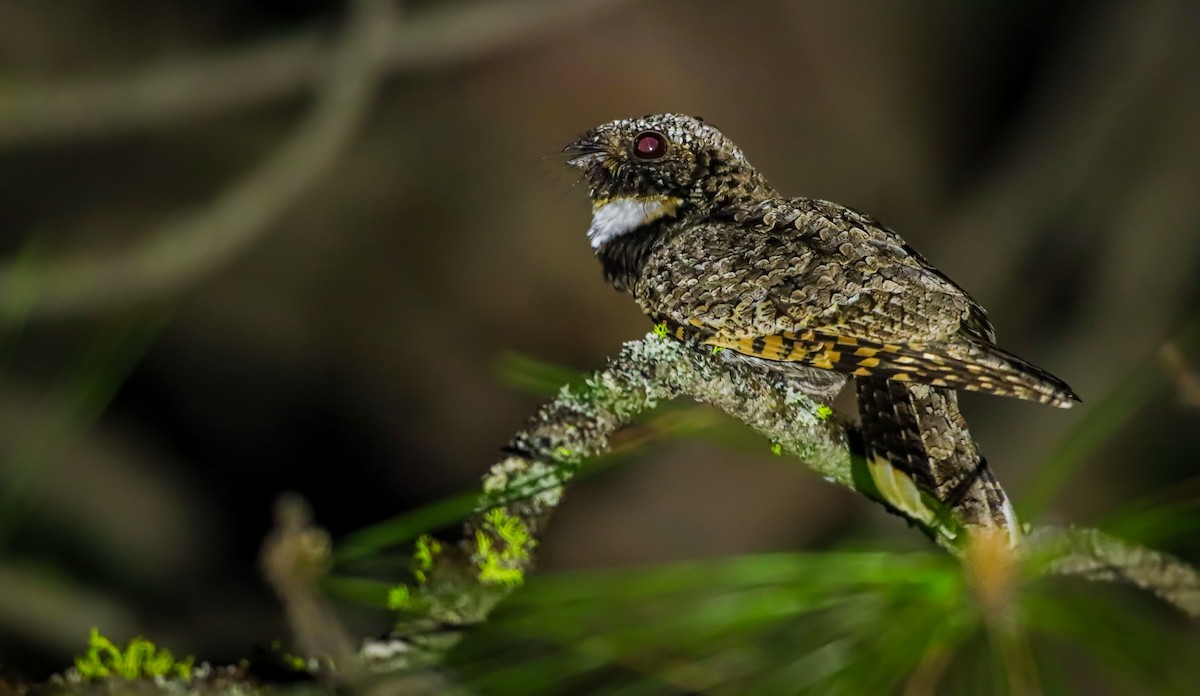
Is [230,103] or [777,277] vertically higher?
[230,103]

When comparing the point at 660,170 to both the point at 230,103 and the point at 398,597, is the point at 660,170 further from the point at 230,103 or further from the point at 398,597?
the point at 230,103

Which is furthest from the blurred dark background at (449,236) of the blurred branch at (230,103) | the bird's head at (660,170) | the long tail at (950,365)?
the long tail at (950,365)

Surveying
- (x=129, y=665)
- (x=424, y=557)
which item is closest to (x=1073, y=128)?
→ (x=424, y=557)

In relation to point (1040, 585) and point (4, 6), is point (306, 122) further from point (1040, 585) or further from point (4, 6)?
point (1040, 585)

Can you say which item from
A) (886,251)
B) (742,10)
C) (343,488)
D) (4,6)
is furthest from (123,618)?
(742,10)

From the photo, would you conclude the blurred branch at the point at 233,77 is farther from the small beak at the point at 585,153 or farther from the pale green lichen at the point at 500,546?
the pale green lichen at the point at 500,546

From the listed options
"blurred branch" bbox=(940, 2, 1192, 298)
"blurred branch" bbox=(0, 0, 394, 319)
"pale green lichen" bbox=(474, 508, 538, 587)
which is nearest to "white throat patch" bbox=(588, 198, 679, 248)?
"pale green lichen" bbox=(474, 508, 538, 587)

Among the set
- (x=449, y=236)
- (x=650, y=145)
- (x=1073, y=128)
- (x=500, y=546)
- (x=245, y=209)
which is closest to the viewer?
(x=500, y=546)
